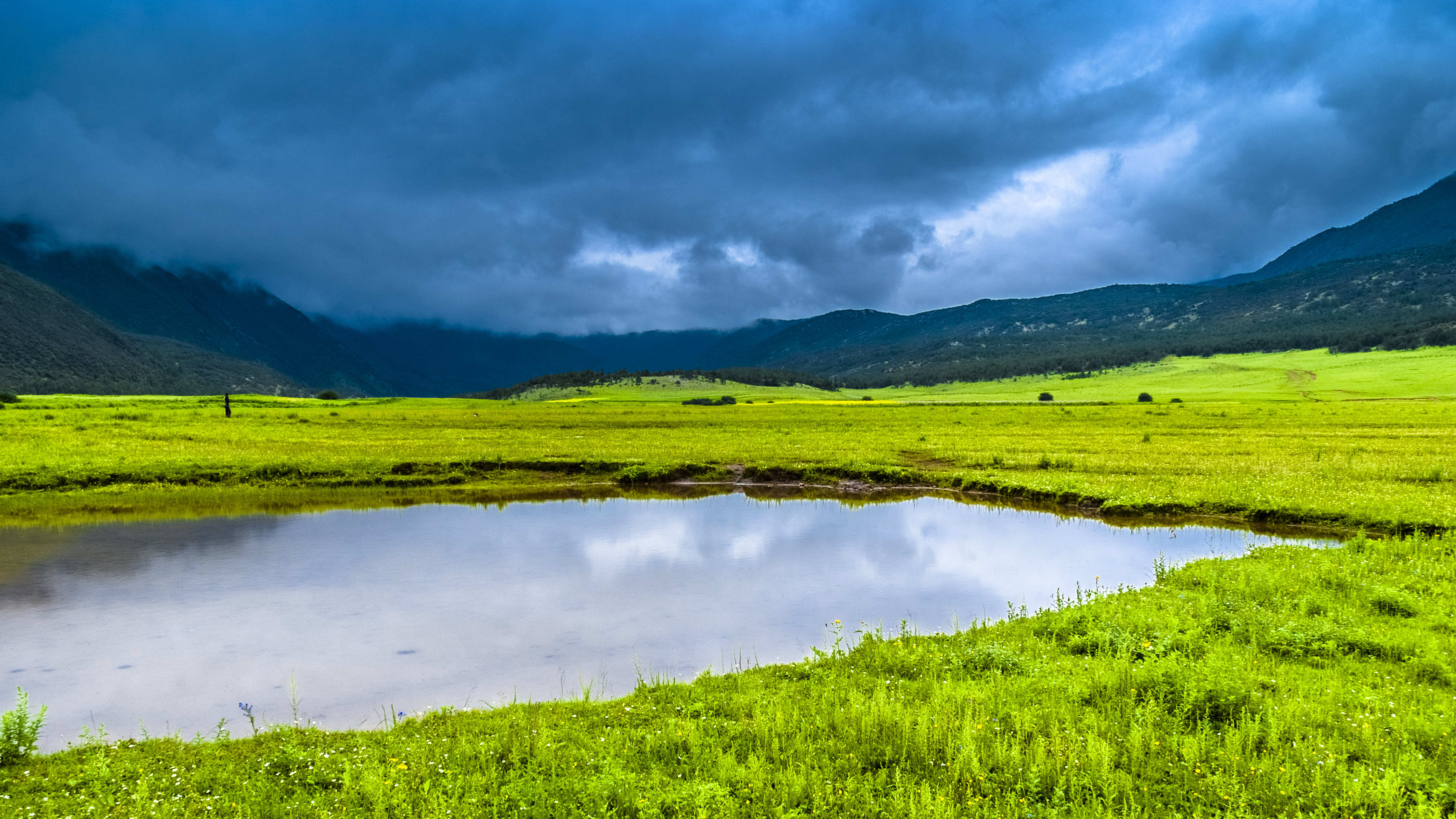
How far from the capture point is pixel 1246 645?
12047mm

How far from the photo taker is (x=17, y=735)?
914 centimetres

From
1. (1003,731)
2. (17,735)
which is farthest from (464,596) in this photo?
(1003,731)

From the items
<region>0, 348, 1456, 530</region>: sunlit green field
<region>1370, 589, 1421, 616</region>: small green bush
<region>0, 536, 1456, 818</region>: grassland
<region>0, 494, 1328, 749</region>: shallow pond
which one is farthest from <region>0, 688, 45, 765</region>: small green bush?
<region>0, 348, 1456, 530</region>: sunlit green field

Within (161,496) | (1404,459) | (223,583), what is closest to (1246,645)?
(223,583)

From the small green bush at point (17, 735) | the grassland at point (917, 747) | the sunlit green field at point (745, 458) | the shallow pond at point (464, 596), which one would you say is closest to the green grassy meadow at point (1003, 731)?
the grassland at point (917, 747)

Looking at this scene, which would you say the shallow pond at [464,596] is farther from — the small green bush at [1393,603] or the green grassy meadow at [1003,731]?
the small green bush at [1393,603]

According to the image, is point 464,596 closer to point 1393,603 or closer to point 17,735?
point 17,735

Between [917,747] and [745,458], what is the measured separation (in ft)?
117

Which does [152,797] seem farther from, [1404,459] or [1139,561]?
[1404,459]

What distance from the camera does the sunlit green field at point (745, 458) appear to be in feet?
96.8

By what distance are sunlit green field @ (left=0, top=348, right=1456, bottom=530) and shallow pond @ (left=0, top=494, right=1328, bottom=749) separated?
5.27m

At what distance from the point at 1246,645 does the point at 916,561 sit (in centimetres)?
967

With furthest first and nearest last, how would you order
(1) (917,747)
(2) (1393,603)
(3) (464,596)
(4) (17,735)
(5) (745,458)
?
(5) (745,458), (3) (464,596), (2) (1393,603), (4) (17,735), (1) (917,747)

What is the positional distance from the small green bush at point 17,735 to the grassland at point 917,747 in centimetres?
30
